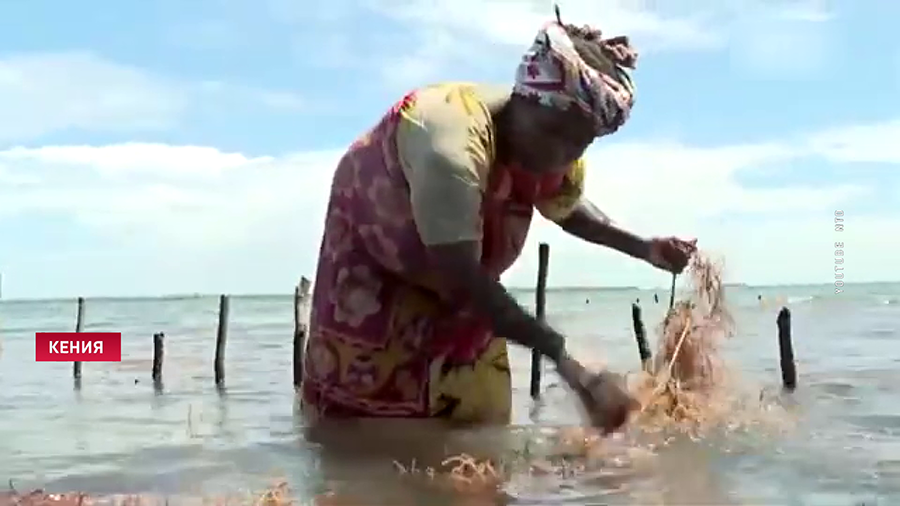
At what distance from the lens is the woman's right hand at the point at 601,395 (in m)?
3.64

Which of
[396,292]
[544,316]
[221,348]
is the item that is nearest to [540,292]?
[544,316]

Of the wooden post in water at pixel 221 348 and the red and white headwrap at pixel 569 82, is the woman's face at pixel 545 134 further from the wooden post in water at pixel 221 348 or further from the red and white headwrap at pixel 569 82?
the wooden post in water at pixel 221 348

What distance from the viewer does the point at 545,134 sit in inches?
150

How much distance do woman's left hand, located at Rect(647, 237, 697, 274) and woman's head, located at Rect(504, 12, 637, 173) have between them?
110cm

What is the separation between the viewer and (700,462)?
6008mm

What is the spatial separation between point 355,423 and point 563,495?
3.43ft

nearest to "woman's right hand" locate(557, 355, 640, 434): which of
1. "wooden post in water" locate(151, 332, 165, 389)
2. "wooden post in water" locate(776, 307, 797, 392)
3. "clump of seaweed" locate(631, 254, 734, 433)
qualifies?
"clump of seaweed" locate(631, 254, 734, 433)

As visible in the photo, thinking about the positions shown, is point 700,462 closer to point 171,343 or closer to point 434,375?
point 434,375

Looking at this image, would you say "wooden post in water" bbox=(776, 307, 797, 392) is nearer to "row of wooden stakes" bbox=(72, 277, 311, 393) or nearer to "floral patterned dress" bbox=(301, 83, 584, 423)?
"row of wooden stakes" bbox=(72, 277, 311, 393)

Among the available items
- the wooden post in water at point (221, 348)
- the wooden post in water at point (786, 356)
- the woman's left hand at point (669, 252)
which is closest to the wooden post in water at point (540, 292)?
the wooden post in water at point (786, 356)

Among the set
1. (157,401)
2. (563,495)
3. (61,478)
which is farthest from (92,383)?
(563,495)

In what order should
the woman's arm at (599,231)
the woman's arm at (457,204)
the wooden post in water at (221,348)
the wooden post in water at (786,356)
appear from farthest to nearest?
the wooden post in water at (221,348) → the wooden post in water at (786,356) → the woman's arm at (599,231) → the woman's arm at (457,204)

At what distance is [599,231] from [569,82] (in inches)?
46.5

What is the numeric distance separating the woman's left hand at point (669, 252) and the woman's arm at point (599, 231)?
29mm
